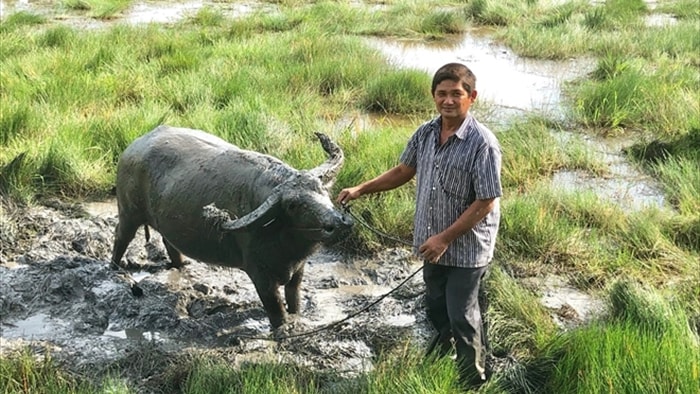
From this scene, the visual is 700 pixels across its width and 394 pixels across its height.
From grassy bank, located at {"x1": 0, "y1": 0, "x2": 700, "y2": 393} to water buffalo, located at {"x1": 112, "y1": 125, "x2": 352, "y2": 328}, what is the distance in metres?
0.55

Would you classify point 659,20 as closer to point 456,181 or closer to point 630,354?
point 630,354

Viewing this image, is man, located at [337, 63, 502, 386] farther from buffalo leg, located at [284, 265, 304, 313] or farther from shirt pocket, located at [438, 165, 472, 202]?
buffalo leg, located at [284, 265, 304, 313]

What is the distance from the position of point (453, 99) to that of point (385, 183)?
693 mm

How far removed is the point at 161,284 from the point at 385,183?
1.75m

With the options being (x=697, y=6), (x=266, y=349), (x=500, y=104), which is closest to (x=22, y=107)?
(x=266, y=349)

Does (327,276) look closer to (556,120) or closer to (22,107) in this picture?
(22,107)

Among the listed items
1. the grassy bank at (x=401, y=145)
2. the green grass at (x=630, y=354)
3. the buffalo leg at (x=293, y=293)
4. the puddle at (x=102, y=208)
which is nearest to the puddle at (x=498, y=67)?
the grassy bank at (x=401, y=145)

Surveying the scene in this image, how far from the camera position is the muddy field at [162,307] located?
12.4 feet

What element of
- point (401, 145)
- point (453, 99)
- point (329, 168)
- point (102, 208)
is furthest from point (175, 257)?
point (453, 99)

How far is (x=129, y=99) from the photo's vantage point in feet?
24.5

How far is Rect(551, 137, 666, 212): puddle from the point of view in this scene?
570 cm

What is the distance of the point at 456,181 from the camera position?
300 cm

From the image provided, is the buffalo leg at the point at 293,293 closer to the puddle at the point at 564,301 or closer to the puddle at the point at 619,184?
the puddle at the point at 564,301

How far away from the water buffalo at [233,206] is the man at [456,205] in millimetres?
225
